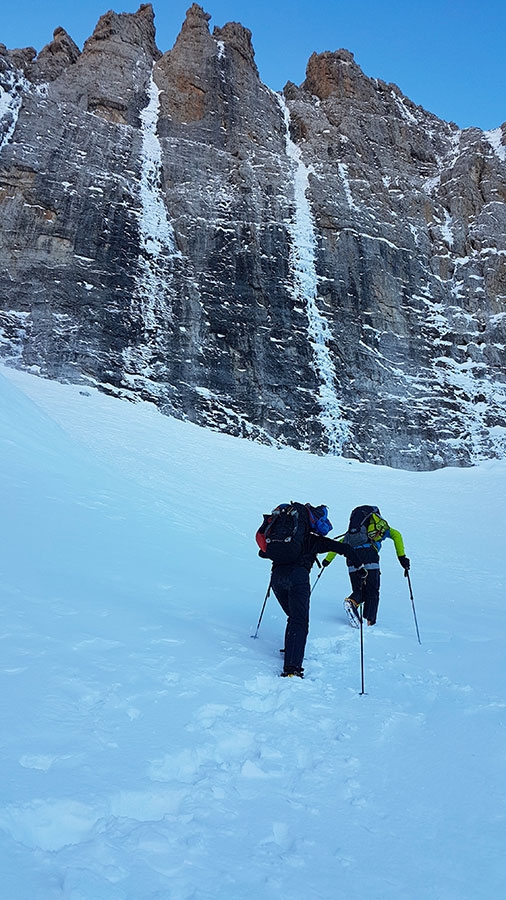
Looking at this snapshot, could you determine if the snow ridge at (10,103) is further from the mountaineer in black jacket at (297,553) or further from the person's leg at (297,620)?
the person's leg at (297,620)

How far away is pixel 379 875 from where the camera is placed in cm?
196

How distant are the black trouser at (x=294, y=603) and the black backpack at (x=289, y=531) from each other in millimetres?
111

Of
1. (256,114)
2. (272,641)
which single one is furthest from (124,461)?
(256,114)

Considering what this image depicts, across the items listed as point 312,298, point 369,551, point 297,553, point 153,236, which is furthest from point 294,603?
point 153,236

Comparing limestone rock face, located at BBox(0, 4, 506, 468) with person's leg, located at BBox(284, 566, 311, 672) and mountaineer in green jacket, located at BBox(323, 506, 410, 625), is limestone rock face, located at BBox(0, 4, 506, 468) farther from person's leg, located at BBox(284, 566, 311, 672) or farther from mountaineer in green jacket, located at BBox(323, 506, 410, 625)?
person's leg, located at BBox(284, 566, 311, 672)

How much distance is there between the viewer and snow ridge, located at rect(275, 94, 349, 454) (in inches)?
1140

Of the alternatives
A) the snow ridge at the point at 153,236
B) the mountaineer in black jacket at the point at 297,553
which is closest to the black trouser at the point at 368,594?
the mountaineer in black jacket at the point at 297,553

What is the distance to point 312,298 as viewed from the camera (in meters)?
34.0

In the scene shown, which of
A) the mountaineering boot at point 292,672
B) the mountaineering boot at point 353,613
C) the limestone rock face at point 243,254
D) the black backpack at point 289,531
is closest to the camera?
the mountaineering boot at point 292,672

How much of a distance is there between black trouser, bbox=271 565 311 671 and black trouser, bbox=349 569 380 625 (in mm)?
1551

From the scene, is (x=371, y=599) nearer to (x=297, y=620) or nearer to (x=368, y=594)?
(x=368, y=594)

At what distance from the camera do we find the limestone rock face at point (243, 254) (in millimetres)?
28656

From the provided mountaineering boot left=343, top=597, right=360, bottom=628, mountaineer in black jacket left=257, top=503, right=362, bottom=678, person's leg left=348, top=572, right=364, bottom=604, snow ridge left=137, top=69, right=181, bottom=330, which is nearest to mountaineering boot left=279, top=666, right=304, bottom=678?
mountaineer in black jacket left=257, top=503, right=362, bottom=678

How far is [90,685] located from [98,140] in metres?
41.8
